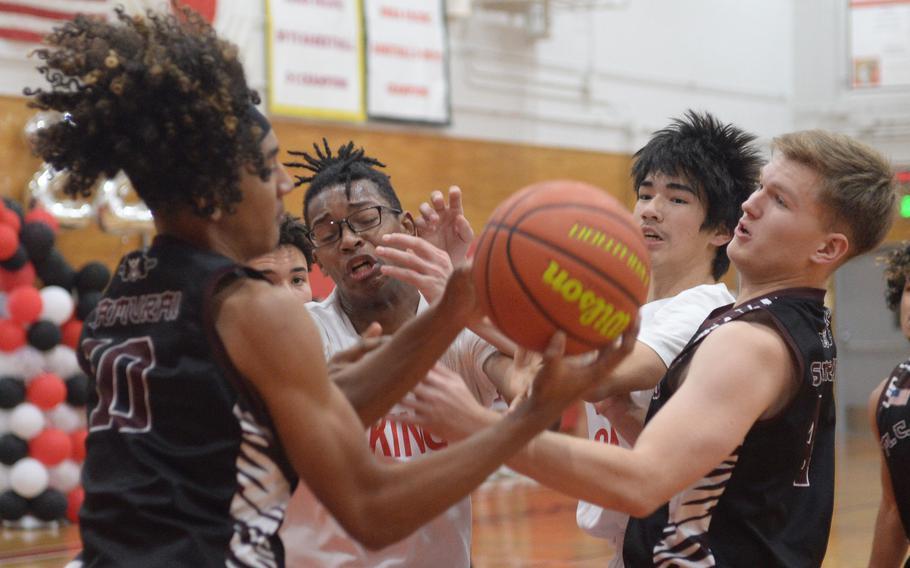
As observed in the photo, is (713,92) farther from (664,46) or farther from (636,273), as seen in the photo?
(636,273)

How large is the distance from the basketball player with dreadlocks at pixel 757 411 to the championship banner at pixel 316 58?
25.3 ft

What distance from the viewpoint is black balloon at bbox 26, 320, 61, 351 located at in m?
7.93

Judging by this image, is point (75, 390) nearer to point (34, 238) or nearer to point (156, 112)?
point (34, 238)

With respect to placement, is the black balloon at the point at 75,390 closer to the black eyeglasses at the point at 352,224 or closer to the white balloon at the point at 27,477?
the white balloon at the point at 27,477

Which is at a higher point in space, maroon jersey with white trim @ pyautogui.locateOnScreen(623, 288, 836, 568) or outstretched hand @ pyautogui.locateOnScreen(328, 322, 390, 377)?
outstretched hand @ pyautogui.locateOnScreen(328, 322, 390, 377)

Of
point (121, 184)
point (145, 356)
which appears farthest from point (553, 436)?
point (121, 184)

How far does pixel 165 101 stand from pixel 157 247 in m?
0.27

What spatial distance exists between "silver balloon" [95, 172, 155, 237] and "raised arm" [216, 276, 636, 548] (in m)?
7.01

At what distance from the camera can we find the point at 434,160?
1139 centimetres

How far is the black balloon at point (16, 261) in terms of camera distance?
7.93 metres

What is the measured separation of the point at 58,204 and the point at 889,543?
22.3 feet

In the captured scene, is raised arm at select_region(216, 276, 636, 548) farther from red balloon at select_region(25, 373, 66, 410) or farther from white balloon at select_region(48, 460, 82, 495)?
white balloon at select_region(48, 460, 82, 495)

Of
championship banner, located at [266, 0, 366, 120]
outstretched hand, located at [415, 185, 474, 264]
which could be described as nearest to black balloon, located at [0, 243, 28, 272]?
championship banner, located at [266, 0, 366, 120]

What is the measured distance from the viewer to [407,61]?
1101 cm
